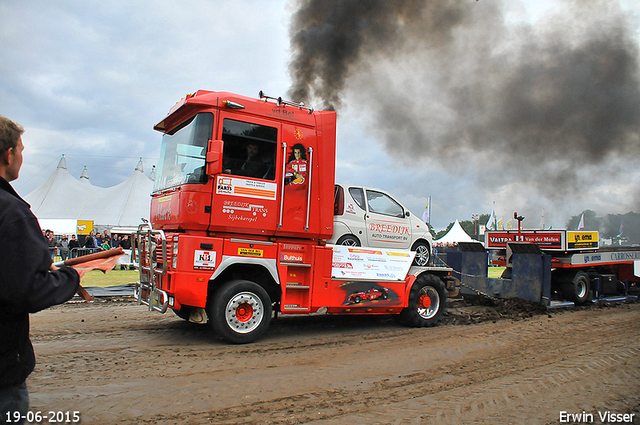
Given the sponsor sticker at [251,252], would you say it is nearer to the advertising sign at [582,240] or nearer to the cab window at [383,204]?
the cab window at [383,204]

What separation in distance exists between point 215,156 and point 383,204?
11.9ft

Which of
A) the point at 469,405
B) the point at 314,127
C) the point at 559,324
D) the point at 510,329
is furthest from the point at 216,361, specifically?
the point at 559,324

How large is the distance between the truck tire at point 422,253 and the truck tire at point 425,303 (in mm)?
341

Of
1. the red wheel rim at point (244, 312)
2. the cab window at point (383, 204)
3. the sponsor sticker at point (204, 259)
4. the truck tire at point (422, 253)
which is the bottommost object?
the red wheel rim at point (244, 312)

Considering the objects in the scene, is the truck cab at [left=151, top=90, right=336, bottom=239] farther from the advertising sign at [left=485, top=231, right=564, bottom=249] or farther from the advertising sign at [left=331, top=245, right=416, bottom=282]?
the advertising sign at [left=485, top=231, right=564, bottom=249]

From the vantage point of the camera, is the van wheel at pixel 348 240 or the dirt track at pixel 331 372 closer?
Answer: the dirt track at pixel 331 372

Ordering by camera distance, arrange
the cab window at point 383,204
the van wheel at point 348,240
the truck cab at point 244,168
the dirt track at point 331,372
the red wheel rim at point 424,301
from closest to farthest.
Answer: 1. the dirt track at point 331,372
2. the truck cab at point 244,168
3. the van wheel at point 348,240
4. the red wheel rim at point 424,301
5. the cab window at point 383,204

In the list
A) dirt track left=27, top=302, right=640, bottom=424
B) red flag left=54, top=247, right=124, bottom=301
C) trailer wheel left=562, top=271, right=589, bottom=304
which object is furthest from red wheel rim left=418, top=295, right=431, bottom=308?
red flag left=54, top=247, right=124, bottom=301

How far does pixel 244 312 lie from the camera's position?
586cm

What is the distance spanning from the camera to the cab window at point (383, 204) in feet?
25.5

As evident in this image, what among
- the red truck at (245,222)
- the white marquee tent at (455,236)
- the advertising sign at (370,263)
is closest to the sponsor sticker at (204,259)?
the red truck at (245,222)

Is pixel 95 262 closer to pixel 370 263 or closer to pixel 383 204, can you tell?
pixel 370 263

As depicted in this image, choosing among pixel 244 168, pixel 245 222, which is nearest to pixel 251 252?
pixel 245 222

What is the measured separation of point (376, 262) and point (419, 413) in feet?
11.2
